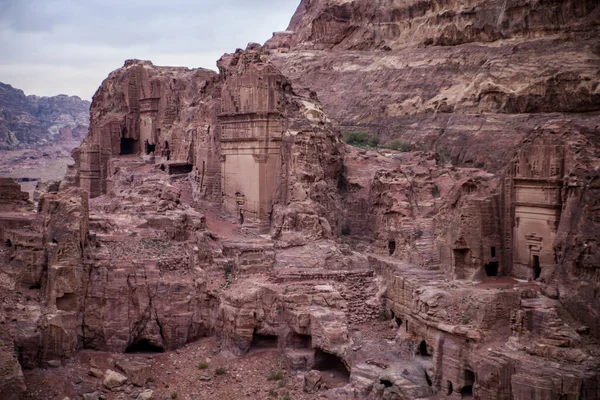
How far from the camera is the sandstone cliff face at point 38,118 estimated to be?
9900cm

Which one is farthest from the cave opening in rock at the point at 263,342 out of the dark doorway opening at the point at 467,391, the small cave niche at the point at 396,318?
the dark doorway opening at the point at 467,391

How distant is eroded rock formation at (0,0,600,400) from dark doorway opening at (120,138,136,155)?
630 centimetres

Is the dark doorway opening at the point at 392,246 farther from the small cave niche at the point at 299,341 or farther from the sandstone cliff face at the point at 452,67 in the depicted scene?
the sandstone cliff face at the point at 452,67

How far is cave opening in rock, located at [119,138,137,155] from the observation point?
44.7 meters

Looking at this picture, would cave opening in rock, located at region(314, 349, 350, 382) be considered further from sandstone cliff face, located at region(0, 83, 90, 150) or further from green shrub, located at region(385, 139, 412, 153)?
sandstone cliff face, located at region(0, 83, 90, 150)

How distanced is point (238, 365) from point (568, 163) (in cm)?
1225

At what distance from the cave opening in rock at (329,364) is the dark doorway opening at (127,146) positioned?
25579 millimetres

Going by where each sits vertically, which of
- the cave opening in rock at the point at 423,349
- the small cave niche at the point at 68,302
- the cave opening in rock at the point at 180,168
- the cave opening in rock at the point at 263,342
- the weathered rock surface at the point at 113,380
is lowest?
the weathered rock surface at the point at 113,380

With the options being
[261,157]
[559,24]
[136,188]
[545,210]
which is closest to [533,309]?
[545,210]

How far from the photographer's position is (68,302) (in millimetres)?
24031

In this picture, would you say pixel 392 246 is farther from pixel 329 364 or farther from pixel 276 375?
pixel 276 375

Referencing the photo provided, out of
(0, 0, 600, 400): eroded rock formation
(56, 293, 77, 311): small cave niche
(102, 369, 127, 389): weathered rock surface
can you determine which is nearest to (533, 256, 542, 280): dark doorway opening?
(0, 0, 600, 400): eroded rock formation

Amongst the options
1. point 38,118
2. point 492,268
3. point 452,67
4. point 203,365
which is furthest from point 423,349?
point 38,118

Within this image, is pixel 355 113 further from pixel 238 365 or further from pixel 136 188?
pixel 238 365
